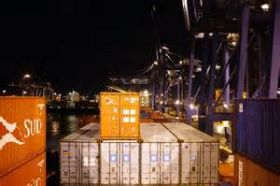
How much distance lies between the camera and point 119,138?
52.0 feet

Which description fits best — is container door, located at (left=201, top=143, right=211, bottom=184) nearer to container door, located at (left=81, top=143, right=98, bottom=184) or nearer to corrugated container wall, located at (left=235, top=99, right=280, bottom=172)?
corrugated container wall, located at (left=235, top=99, right=280, bottom=172)

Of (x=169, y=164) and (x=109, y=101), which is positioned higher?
(x=109, y=101)

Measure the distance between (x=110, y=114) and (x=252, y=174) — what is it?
22.5 ft

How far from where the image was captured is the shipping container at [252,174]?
1249 centimetres

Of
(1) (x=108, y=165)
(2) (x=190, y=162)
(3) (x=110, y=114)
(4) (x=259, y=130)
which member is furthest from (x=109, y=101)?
(4) (x=259, y=130)

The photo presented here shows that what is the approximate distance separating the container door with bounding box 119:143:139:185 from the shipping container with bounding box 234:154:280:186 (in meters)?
4.83

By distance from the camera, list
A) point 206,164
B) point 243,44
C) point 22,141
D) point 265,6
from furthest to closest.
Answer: point 265,6, point 243,44, point 206,164, point 22,141

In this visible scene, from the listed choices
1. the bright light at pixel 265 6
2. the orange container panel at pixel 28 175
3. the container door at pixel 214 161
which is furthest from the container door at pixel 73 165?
the bright light at pixel 265 6

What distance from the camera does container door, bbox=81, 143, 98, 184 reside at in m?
15.6

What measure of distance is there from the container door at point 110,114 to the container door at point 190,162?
3272 mm

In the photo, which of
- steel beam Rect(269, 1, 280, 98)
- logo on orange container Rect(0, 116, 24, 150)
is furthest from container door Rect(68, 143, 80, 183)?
steel beam Rect(269, 1, 280, 98)

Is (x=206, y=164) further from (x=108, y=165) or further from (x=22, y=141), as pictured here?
(x=22, y=141)

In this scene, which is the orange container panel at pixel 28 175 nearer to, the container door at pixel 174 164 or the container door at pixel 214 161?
the container door at pixel 174 164

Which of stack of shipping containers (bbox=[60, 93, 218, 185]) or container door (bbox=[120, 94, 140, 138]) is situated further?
container door (bbox=[120, 94, 140, 138])
